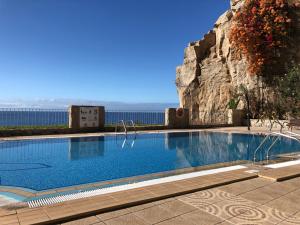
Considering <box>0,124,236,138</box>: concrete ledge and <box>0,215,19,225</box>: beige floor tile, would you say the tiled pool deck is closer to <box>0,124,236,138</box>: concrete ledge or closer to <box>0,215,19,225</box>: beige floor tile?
<box>0,215,19,225</box>: beige floor tile

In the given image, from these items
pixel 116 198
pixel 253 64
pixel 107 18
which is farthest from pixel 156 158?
pixel 107 18

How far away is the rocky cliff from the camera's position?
2361 centimetres

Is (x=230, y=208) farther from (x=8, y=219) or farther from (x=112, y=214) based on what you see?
(x=8, y=219)

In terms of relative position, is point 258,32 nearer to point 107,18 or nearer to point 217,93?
point 217,93

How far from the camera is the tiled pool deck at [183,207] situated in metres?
3.59

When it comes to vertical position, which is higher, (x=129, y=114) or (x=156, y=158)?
(x=129, y=114)

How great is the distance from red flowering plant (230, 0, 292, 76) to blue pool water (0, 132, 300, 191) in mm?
7656

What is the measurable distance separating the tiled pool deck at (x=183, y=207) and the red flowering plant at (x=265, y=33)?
16775 mm

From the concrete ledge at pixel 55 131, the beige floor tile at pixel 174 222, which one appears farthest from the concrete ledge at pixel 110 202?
the concrete ledge at pixel 55 131

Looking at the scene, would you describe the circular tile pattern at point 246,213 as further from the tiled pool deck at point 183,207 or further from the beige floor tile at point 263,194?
the beige floor tile at point 263,194

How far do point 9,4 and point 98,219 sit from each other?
14.0m

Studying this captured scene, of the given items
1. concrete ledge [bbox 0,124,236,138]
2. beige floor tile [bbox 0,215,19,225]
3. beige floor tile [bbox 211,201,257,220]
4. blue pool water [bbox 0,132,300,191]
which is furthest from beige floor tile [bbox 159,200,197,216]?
concrete ledge [bbox 0,124,236,138]

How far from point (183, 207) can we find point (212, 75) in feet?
72.7

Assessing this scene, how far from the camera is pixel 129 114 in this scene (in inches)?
818
